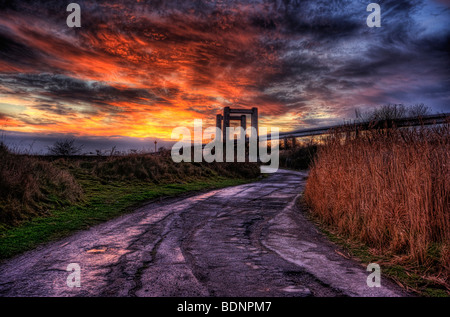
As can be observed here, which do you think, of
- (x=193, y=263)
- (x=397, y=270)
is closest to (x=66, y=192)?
(x=193, y=263)

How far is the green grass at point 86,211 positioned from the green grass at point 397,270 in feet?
16.8

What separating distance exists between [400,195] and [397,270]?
4.22 feet

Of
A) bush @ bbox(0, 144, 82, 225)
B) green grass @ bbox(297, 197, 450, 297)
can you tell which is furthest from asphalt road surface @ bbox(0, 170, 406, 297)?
bush @ bbox(0, 144, 82, 225)

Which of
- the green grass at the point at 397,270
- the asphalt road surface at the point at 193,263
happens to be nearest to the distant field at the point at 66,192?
the asphalt road surface at the point at 193,263

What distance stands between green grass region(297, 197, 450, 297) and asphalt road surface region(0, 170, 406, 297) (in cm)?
19

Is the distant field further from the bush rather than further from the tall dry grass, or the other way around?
the tall dry grass

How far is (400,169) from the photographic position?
4574 millimetres

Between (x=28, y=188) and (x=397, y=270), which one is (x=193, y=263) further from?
(x=28, y=188)

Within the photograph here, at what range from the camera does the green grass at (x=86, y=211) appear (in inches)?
193

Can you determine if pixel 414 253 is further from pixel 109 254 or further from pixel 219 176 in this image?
pixel 219 176

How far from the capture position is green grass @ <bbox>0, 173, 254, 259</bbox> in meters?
4.91

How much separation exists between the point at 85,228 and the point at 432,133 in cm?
658

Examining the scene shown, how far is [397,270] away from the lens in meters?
3.63

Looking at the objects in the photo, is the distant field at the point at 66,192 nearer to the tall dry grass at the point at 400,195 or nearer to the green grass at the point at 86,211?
the green grass at the point at 86,211
